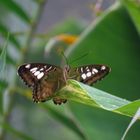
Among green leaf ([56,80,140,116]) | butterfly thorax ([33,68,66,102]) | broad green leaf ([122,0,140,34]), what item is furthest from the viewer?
broad green leaf ([122,0,140,34])

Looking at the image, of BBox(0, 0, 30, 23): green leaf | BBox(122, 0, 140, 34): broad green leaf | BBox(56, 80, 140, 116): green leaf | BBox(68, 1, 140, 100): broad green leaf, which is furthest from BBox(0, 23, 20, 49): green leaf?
BBox(56, 80, 140, 116): green leaf

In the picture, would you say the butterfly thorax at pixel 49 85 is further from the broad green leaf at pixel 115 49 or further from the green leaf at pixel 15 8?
the green leaf at pixel 15 8

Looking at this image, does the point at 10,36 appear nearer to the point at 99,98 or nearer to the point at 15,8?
the point at 15,8

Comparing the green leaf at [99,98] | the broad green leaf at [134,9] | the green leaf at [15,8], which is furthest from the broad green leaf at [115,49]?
the green leaf at [99,98]

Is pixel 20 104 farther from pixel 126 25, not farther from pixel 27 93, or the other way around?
pixel 126 25

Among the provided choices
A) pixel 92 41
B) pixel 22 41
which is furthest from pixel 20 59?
pixel 92 41

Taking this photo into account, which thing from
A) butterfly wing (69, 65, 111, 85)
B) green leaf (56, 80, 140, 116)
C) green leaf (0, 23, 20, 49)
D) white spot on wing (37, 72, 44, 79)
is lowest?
green leaf (56, 80, 140, 116)

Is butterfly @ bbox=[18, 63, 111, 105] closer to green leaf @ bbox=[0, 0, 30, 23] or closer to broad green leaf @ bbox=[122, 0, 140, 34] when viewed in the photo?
broad green leaf @ bbox=[122, 0, 140, 34]
